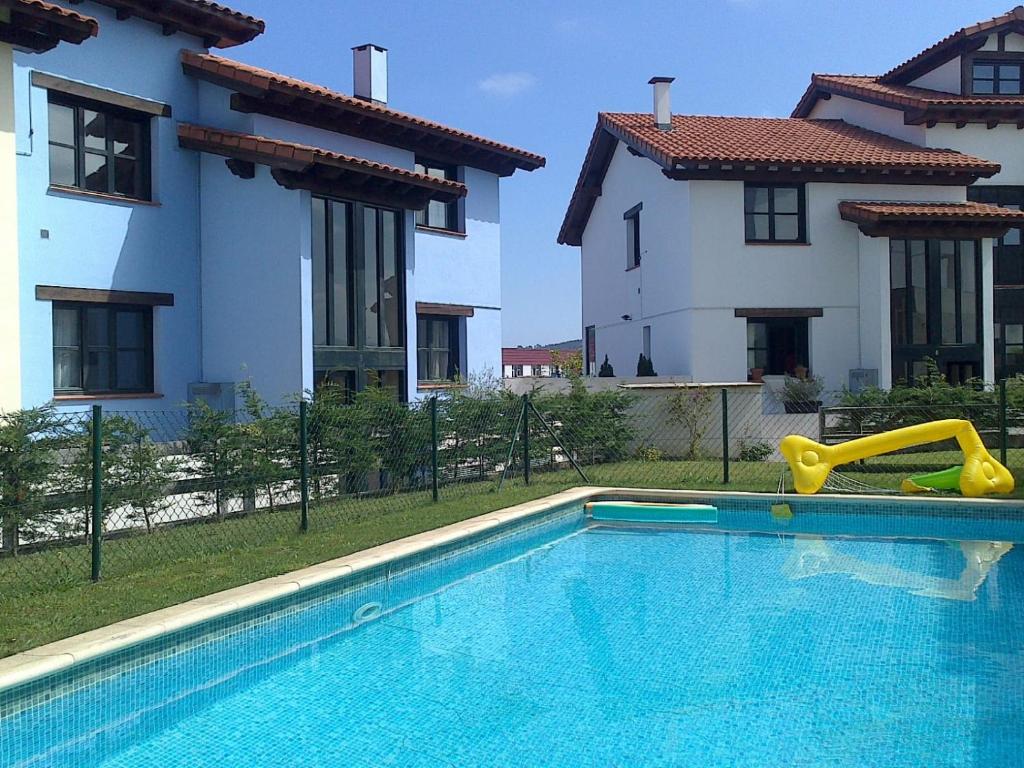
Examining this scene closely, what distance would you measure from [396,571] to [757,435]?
10.9 m

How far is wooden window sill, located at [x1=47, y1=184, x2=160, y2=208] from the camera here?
44.4 feet

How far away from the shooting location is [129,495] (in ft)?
31.5

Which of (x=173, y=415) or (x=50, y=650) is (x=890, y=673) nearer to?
(x=50, y=650)

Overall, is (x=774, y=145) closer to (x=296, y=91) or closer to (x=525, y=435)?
(x=525, y=435)

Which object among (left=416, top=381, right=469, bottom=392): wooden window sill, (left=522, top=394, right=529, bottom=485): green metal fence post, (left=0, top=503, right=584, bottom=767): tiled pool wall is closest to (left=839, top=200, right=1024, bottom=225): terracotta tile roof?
(left=416, top=381, right=469, bottom=392): wooden window sill

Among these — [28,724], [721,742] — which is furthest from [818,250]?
[28,724]

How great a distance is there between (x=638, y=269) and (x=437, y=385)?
8989 mm

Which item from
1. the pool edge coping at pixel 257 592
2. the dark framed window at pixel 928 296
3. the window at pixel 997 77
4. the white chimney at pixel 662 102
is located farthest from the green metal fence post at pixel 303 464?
the window at pixel 997 77

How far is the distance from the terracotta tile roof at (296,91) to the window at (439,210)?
99 cm

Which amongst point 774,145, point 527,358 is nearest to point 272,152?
point 774,145

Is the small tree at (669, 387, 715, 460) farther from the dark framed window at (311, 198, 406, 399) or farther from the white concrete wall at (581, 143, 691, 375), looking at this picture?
the dark framed window at (311, 198, 406, 399)

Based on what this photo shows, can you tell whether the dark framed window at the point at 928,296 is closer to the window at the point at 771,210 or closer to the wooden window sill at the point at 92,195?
the window at the point at 771,210

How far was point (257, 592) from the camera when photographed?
7496 mm

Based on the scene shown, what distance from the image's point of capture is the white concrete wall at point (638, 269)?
23.2 metres
